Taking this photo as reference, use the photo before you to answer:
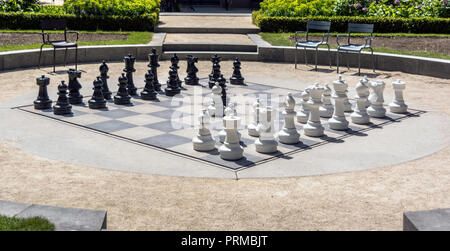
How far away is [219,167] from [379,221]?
1.96 meters

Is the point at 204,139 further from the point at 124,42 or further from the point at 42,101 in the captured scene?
the point at 124,42

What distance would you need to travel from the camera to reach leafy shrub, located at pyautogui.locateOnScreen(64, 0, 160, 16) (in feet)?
56.2

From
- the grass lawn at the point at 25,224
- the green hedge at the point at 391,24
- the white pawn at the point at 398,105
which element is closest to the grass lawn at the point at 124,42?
the green hedge at the point at 391,24

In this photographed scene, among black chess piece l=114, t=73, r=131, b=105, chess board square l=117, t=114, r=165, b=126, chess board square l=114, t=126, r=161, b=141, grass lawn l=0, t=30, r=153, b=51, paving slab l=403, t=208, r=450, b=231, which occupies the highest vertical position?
grass lawn l=0, t=30, r=153, b=51

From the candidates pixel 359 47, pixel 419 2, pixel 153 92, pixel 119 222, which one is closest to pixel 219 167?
pixel 119 222

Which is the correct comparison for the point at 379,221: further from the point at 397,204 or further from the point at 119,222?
the point at 119,222

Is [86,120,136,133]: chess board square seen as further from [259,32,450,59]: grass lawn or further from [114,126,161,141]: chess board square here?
[259,32,450,59]: grass lawn

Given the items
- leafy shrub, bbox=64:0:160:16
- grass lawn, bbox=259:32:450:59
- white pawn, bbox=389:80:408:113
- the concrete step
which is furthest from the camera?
leafy shrub, bbox=64:0:160:16

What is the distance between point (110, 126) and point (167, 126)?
0.74 meters

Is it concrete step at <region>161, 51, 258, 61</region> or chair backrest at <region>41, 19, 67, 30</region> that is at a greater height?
chair backrest at <region>41, 19, 67, 30</region>

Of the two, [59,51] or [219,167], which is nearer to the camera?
[219,167]

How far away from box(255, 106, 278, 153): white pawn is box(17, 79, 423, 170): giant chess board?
3.2 inches

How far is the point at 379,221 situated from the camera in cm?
474

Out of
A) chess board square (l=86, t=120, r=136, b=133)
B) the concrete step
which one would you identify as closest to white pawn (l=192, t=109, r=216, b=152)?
chess board square (l=86, t=120, r=136, b=133)
